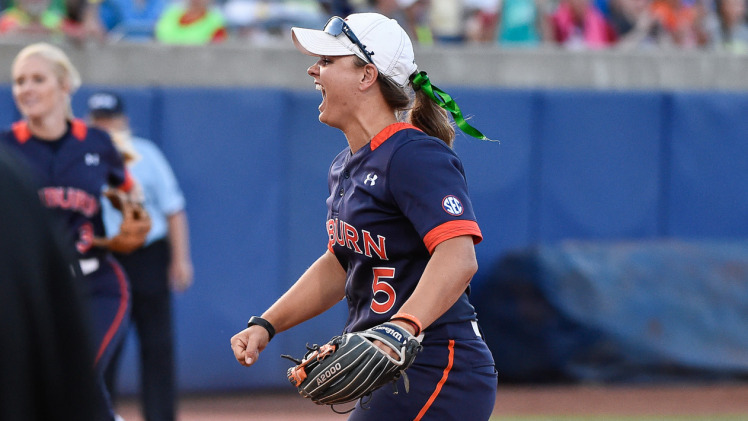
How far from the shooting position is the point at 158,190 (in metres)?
6.02

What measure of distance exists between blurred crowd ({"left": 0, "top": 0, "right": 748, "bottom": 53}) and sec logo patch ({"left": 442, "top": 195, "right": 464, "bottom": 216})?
5654mm

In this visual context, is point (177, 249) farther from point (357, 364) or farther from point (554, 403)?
point (357, 364)

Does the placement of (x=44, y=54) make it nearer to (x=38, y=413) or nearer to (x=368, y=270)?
(x=368, y=270)

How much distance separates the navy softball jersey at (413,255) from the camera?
2.74m

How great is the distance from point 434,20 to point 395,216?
707 centimetres

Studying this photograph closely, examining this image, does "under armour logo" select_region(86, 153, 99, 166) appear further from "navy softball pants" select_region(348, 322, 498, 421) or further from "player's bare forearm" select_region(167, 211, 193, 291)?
"navy softball pants" select_region(348, 322, 498, 421)

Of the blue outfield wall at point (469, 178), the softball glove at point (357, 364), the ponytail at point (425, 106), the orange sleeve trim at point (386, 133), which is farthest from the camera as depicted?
the blue outfield wall at point (469, 178)

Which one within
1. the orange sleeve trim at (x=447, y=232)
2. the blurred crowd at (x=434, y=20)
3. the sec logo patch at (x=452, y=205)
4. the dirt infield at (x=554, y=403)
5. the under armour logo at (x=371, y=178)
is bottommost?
the dirt infield at (x=554, y=403)

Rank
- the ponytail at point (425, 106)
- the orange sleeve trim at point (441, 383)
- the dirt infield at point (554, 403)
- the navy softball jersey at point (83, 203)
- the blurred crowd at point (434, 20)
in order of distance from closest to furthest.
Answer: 1. the orange sleeve trim at point (441, 383)
2. the ponytail at point (425, 106)
3. the navy softball jersey at point (83, 203)
4. the dirt infield at point (554, 403)
5. the blurred crowd at point (434, 20)

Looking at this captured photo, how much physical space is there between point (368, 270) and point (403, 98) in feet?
1.63

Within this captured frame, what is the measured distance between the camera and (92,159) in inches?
186

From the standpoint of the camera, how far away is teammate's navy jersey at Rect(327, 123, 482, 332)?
271 cm

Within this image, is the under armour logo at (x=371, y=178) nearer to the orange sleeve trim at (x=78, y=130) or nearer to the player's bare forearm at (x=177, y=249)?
the orange sleeve trim at (x=78, y=130)

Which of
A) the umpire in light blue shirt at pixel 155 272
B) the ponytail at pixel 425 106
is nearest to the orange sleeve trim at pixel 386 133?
the ponytail at pixel 425 106
